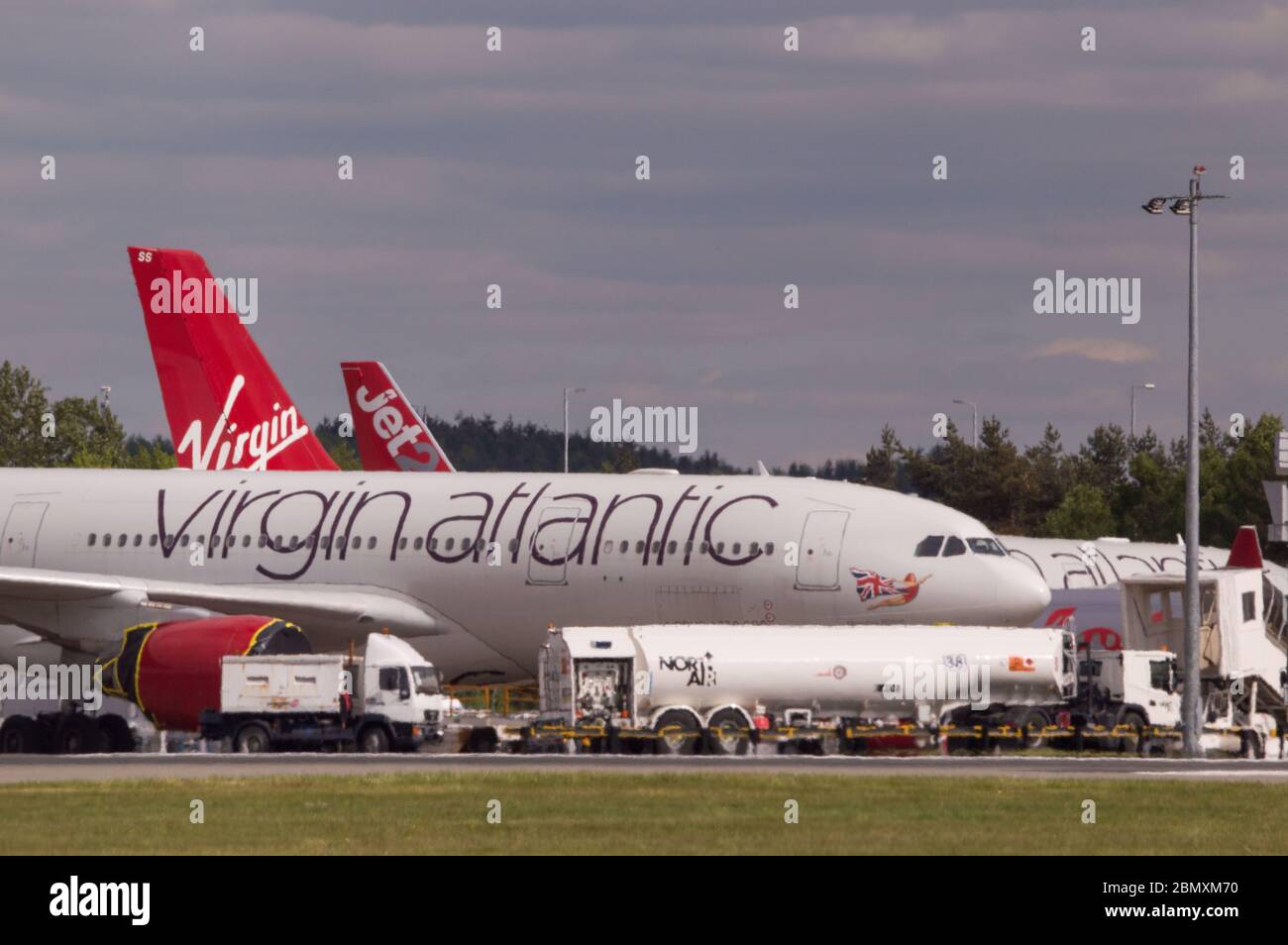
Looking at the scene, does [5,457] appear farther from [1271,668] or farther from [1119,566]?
[1271,668]

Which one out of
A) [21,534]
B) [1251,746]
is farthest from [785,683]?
[21,534]

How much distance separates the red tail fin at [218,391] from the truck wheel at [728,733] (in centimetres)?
2932

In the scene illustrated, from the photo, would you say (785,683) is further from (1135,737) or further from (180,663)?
(180,663)

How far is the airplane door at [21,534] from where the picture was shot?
180ft

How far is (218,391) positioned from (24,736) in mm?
26061

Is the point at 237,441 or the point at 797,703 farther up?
the point at 237,441
